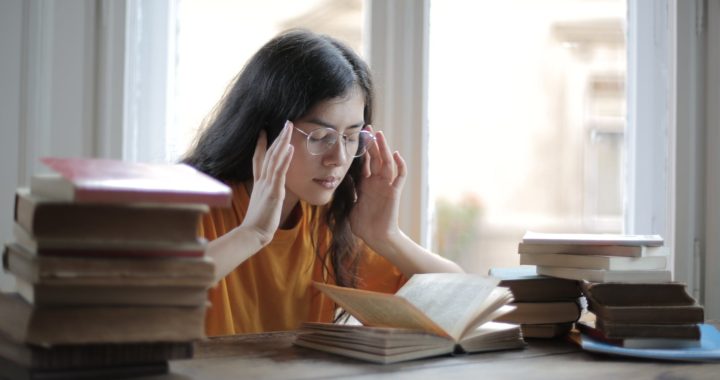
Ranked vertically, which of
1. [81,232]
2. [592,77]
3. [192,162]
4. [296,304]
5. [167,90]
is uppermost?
[592,77]

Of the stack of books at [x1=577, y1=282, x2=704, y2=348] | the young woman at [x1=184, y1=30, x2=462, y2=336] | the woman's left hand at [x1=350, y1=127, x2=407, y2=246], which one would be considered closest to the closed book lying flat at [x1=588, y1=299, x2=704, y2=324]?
the stack of books at [x1=577, y1=282, x2=704, y2=348]

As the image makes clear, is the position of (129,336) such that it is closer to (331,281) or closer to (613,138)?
(331,281)

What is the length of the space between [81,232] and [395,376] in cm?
43

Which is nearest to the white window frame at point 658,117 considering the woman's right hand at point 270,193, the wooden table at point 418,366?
the woman's right hand at point 270,193

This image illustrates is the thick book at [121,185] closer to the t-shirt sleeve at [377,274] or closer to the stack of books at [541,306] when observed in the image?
the stack of books at [541,306]

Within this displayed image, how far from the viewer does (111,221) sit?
2.98ft

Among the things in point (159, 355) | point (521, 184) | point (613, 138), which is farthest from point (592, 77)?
point (159, 355)

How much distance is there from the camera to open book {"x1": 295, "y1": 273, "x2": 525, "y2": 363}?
3.74 ft

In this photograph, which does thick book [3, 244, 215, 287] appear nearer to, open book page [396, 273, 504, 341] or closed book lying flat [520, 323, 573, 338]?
open book page [396, 273, 504, 341]

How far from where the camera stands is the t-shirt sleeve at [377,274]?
181 centimetres

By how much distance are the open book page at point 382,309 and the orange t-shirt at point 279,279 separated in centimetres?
53

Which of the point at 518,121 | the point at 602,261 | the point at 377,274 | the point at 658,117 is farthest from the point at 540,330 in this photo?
the point at 518,121

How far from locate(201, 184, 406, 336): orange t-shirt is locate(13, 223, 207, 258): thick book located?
2.61 ft

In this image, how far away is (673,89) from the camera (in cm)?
255
